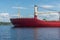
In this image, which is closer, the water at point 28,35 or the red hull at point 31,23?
the water at point 28,35

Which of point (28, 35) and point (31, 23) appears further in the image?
point (31, 23)

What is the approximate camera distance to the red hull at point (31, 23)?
65562 mm

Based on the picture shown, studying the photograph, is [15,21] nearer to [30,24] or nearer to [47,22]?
[30,24]

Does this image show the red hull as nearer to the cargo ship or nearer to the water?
the cargo ship

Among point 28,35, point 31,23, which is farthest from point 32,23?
point 28,35

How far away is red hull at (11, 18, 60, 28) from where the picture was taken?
2581 inches

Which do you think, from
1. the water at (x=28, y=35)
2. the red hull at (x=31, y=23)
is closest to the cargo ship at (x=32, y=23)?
the red hull at (x=31, y=23)

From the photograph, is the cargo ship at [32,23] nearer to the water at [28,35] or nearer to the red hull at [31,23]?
the red hull at [31,23]

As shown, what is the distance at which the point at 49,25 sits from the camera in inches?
2694

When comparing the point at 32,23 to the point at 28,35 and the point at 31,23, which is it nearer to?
the point at 31,23

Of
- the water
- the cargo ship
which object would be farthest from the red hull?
the water

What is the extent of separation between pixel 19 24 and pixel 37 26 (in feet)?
19.6

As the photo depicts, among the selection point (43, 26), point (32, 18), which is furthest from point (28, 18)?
point (43, 26)

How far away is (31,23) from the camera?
65.5m
